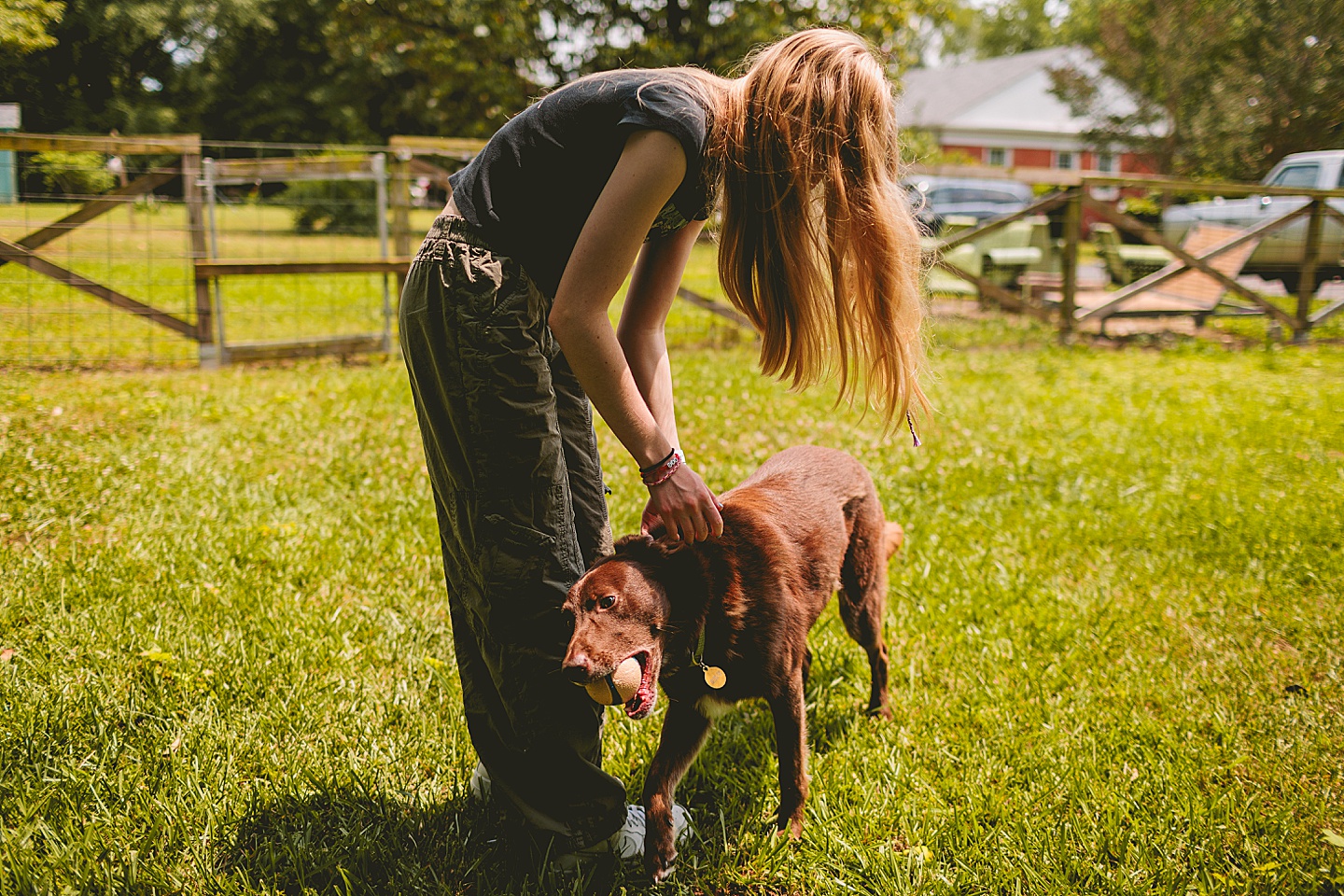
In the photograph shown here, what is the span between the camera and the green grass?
2.38 meters

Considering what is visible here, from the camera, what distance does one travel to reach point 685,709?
2418 millimetres

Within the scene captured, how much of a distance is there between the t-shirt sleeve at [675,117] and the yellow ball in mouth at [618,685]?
1037 millimetres

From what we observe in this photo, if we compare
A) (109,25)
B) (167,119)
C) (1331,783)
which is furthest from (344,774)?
(167,119)

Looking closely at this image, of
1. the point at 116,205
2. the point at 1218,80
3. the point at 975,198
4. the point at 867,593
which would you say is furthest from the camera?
the point at 1218,80

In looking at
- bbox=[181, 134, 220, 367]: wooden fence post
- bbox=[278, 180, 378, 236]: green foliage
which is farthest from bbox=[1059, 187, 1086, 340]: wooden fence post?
bbox=[278, 180, 378, 236]: green foliage

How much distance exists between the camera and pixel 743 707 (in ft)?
10.7

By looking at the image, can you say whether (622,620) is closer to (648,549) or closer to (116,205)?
(648,549)

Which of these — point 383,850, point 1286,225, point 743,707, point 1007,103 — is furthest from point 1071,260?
point 1007,103

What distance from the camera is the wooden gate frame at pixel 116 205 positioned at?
7141 mm

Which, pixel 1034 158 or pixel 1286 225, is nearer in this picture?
pixel 1286 225

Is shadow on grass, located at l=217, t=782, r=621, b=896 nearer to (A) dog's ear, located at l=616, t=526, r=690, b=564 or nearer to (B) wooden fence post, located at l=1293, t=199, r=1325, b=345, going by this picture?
(A) dog's ear, located at l=616, t=526, r=690, b=564

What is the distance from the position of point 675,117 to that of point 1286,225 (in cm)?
1305

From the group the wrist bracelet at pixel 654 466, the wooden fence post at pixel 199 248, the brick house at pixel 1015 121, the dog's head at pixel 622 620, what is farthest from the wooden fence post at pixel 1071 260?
the brick house at pixel 1015 121

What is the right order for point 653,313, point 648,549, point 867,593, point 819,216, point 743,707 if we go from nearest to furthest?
point 819,216 < point 648,549 < point 653,313 < point 867,593 < point 743,707
